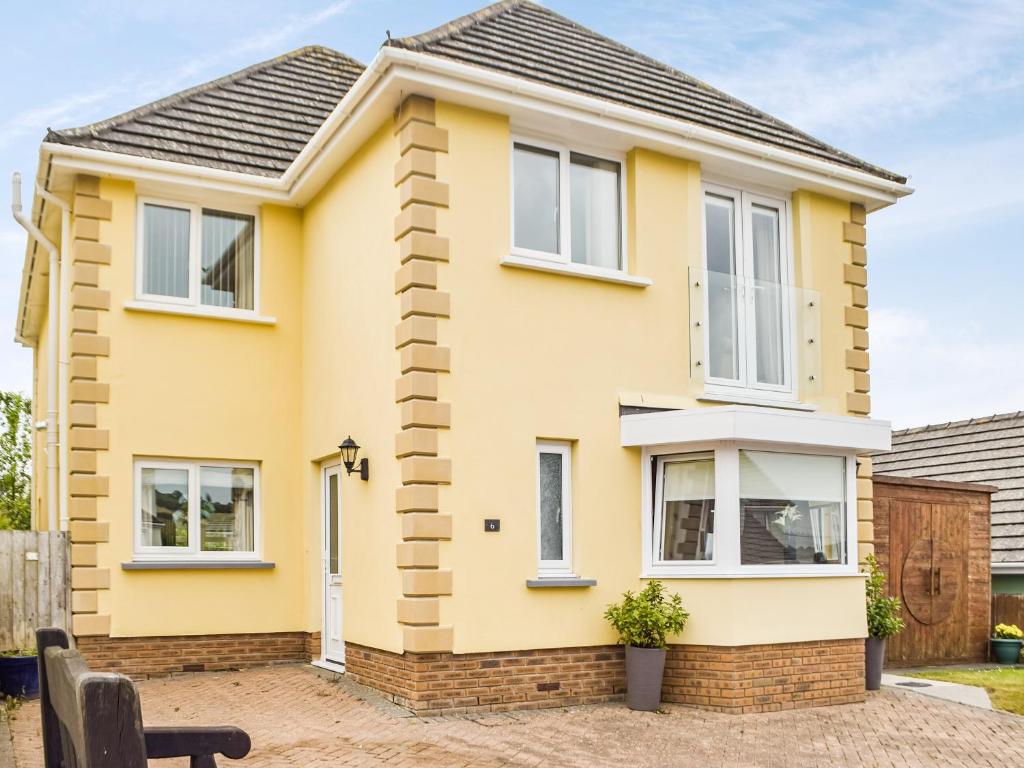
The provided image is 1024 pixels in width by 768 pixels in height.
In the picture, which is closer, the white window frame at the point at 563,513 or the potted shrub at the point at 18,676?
the white window frame at the point at 563,513

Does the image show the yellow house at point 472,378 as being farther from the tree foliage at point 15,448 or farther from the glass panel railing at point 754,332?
the tree foliage at point 15,448

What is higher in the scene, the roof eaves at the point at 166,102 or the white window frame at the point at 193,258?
the roof eaves at the point at 166,102

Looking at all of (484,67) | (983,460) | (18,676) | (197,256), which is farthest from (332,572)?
(983,460)

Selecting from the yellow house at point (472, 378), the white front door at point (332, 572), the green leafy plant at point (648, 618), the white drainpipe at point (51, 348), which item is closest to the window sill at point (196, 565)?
the yellow house at point (472, 378)

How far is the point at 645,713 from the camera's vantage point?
33.9 feet

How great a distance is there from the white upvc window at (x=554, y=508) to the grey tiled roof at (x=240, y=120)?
17.6ft

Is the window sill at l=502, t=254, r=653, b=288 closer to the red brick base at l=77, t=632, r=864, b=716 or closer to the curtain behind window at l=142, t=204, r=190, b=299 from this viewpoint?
the red brick base at l=77, t=632, r=864, b=716

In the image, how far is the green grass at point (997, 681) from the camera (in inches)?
453

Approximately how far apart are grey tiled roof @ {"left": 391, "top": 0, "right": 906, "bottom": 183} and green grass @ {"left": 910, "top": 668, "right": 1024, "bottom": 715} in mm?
6140

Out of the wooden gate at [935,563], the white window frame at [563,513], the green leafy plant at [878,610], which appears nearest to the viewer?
the white window frame at [563,513]

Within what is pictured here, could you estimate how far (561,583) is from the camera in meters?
10.6

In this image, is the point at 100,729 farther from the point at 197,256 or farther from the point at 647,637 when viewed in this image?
the point at 197,256

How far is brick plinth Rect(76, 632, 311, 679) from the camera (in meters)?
12.1

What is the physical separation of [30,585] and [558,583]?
5.94 m
